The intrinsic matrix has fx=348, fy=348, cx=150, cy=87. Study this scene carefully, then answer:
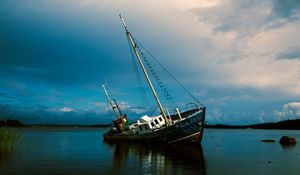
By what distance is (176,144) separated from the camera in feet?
192

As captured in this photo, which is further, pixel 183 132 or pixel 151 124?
pixel 151 124

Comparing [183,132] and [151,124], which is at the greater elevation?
[151,124]

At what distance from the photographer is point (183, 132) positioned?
56531 millimetres

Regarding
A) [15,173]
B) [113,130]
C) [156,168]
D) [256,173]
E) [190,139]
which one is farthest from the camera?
[113,130]

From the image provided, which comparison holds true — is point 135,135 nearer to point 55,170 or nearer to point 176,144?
point 176,144

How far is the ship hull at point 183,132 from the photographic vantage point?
54706 millimetres

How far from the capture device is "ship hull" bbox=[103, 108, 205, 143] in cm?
5471

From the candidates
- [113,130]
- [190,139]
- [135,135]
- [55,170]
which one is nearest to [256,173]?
[55,170]

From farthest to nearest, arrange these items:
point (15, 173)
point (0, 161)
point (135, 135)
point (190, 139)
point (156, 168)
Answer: point (135, 135)
point (190, 139)
point (0, 161)
point (156, 168)
point (15, 173)

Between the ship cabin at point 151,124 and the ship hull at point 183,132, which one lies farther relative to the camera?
the ship cabin at point 151,124

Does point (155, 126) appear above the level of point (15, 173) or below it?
above

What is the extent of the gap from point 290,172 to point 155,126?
105ft

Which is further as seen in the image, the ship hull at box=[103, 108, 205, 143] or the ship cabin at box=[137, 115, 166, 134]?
the ship cabin at box=[137, 115, 166, 134]

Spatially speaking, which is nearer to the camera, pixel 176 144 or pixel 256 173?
pixel 256 173
